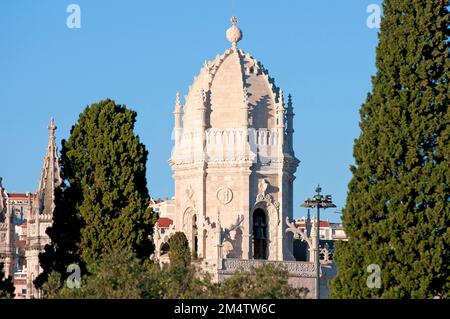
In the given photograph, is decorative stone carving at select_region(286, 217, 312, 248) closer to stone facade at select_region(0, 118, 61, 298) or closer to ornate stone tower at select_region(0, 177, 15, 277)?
stone facade at select_region(0, 118, 61, 298)

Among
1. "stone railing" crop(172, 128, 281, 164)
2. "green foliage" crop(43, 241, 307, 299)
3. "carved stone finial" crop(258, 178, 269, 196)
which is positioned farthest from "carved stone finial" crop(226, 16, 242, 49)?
"green foliage" crop(43, 241, 307, 299)

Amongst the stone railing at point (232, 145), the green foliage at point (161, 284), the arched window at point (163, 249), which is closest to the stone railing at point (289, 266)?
the stone railing at point (232, 145)

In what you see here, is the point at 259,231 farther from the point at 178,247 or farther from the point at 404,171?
the point at 404,171

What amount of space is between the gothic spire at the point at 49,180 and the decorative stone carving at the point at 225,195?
12277 millimetres

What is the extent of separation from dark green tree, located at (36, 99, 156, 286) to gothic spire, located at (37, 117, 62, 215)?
81.4 feet

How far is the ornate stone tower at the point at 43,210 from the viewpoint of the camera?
10231 centimetres

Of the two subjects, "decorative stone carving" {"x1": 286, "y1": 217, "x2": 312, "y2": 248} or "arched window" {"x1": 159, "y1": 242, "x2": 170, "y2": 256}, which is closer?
"decorative stone carving" {"x1": 286, "y1": 217, "x2": 312, "y2": 248}

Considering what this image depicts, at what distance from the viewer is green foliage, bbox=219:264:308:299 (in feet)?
216

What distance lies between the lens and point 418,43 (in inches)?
Answer: 2773

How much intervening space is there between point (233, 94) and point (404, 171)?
87.9 feet

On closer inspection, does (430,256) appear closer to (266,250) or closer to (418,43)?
(418,43)
